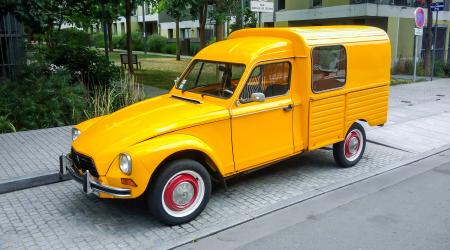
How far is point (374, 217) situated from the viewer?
16.4 ft

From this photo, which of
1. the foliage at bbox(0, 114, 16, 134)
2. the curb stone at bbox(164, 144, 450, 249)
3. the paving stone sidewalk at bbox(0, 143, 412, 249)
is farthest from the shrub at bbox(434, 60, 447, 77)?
the foliage at bbox(0, 114, 16, 134)

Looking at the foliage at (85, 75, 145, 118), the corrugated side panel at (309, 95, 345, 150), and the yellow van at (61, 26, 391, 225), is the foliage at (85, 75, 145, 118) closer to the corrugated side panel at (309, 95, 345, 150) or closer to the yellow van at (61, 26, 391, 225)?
the yellow van at (61, 26, 391, 225)

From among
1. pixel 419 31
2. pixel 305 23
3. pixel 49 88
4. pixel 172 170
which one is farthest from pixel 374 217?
pixel 305 23

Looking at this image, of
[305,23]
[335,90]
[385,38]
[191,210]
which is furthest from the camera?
[305,23]

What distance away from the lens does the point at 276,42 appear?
5734mm

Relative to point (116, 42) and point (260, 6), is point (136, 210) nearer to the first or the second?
point (260, 6)

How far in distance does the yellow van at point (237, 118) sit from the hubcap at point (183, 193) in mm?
11

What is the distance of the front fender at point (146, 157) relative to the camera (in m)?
4.39

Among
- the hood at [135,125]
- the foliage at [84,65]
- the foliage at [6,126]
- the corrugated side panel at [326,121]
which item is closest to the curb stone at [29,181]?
the hood at [135,125]

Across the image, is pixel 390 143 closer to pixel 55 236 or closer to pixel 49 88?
pixel 55 236

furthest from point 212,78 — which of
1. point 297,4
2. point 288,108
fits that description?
point 297,4

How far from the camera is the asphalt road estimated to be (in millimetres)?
4371

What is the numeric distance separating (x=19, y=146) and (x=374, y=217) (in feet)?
19.2

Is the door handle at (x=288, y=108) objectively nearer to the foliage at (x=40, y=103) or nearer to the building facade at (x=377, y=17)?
the foliage at (x=40, y=103)
